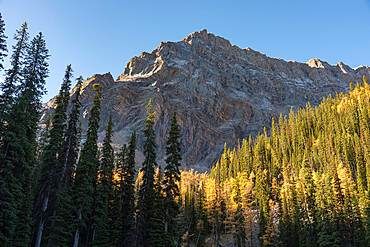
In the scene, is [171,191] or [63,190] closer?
[63,190]

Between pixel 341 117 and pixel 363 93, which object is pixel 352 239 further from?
pixel 363 93

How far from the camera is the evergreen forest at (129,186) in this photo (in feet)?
77.0

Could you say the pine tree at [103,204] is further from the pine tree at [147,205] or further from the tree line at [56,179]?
the pine tree at [147,205]

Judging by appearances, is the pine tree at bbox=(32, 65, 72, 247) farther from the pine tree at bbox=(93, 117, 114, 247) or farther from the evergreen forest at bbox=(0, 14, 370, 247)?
the pine tree at bbox=(93, 117, 114, 247)

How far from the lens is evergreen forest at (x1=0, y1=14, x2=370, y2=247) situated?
23.5 m

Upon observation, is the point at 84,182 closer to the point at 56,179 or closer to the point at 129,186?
the point at 56,179

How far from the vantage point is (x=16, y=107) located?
2244 cm

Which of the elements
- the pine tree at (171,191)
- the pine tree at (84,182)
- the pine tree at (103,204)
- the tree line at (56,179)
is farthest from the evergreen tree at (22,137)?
the pine tree at (171,191)

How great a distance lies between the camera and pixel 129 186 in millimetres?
37469

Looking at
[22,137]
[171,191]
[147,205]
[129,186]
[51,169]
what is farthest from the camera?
[129,186]

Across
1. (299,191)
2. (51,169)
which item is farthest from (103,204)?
(299,191)

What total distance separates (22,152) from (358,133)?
280 ft

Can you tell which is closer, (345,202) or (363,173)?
(345,202)

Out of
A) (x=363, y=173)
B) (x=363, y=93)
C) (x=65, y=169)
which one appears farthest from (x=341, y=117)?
(x=65, y=169)
